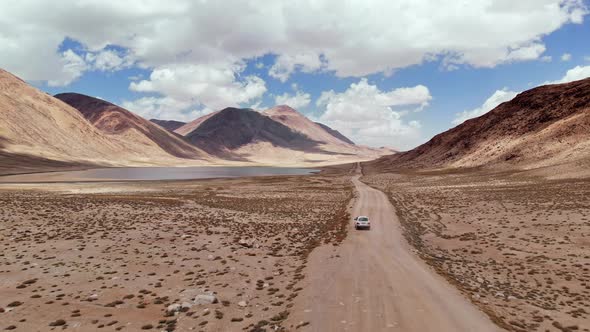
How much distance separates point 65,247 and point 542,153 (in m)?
113

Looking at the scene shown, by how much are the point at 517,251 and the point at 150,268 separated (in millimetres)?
23889

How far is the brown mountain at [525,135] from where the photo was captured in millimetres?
100875

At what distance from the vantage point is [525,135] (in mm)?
124938

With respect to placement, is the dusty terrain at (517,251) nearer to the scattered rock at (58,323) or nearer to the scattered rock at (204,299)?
the scattered rock at (204,299)

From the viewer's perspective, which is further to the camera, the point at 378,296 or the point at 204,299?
the point at 378,296

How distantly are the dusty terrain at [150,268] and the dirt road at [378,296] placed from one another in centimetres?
122

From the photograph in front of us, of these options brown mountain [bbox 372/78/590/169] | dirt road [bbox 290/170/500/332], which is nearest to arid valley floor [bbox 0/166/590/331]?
dirt road [bbox 290/170/500/332]

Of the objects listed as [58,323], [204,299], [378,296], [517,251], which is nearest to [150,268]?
[204,299]

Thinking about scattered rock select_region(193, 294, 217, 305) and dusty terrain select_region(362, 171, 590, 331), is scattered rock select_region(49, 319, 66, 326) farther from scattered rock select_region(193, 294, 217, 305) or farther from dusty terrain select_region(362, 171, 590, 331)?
dusty terrain select_region(362, 171, 590, 331)

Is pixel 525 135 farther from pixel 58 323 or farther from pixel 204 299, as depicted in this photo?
pixel 58 323

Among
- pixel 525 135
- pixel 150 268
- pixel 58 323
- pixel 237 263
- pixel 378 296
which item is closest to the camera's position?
pixel 58 323

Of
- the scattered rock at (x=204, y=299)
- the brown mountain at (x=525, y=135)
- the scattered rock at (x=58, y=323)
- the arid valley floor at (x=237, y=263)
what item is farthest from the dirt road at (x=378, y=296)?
the brown mountain at (x=525, y=135)

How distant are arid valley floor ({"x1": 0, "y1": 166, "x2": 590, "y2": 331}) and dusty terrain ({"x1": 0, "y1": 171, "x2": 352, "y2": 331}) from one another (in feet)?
0.26

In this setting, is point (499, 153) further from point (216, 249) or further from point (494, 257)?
point (216, 249)
